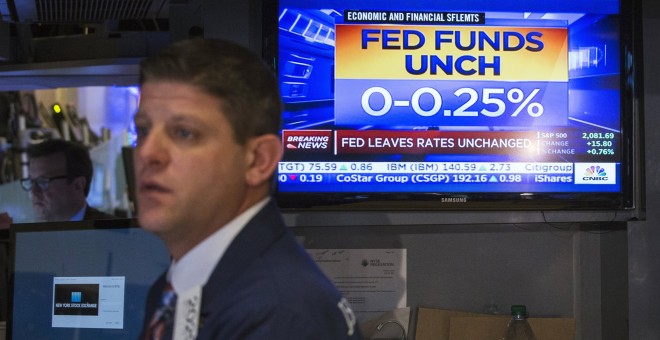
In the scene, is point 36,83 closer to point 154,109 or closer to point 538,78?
point 538,78

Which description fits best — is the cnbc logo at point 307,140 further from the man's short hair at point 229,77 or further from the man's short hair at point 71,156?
the man's short hair at point 71,156

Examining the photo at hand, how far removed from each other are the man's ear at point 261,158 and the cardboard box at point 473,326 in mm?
1625

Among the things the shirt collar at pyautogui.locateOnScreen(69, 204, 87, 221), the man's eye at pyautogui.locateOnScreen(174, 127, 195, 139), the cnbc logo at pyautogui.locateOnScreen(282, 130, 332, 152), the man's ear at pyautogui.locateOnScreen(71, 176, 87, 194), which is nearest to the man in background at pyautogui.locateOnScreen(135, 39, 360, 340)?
the man's eye at pyautogui.locateOnScreen(174, 127, 195, 139)

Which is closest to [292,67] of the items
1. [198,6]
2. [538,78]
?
[198,6]

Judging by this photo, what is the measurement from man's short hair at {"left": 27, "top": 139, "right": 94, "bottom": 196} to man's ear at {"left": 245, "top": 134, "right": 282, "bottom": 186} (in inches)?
151

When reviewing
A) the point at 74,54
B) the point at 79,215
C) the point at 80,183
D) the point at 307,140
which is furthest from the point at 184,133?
the point at 74,54

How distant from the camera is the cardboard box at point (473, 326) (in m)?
2.74

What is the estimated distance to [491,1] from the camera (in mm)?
2641

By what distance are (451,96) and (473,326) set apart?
0.65 m

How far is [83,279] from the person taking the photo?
2.77 meters

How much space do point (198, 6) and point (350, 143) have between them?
0.66 meters

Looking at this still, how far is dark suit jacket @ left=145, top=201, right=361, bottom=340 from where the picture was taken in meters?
1.10

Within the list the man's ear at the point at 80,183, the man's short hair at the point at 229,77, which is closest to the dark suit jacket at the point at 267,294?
the man's short hair at the point at 229,77

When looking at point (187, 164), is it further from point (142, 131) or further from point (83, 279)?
point (83, 279)
